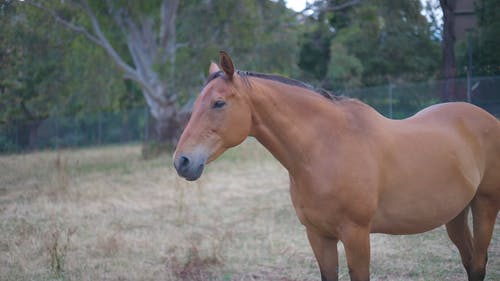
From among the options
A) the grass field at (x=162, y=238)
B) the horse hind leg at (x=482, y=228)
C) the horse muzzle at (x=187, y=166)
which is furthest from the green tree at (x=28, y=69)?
the horse hind leg at (x=482, y=228)

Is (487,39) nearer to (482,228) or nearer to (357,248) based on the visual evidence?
(482,228)

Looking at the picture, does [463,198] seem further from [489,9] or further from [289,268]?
[489,9]

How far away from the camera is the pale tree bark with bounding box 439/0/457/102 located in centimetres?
546

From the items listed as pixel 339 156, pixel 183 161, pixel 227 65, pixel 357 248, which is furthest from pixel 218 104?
pixel 357 248

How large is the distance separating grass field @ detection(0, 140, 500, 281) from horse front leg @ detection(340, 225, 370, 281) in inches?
66.4

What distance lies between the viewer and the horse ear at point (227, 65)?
3053mm

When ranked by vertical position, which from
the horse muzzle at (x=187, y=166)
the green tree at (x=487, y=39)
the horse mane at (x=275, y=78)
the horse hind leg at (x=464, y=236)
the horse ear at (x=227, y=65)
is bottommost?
the horse hind leg at (x=464, y=236)

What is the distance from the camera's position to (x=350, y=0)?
38.9 feet

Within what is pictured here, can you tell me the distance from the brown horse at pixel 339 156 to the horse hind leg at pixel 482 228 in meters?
0.27

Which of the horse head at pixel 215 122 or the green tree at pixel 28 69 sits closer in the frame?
the horse head at pixel 215 122

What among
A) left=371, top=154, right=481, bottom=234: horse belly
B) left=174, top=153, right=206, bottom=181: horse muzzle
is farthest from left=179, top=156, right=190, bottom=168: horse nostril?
left=371, top=154, right=481, bottom=234: horse belly

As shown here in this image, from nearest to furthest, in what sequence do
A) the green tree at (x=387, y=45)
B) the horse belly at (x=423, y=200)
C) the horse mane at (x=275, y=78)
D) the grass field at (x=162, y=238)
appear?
the horse mane at (x=275, y=78)
the horse belly at (x=423, y=200)
the grass field at (x=162, y=238)
the green tree at (x=387, y=45)

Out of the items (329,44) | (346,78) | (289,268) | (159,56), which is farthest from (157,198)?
(329,44)

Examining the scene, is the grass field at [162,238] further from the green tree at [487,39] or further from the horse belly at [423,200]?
the green tree at [487,39]
